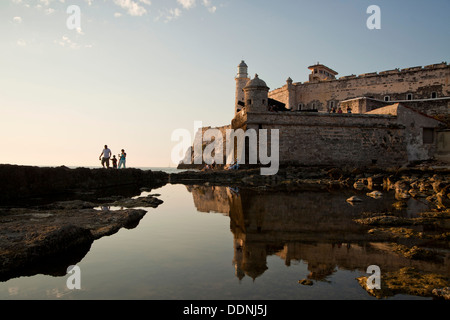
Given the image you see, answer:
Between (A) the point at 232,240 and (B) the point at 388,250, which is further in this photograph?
(A) the point at 232,240

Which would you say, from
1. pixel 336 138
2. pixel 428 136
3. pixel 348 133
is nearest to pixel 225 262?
pixel 336 138

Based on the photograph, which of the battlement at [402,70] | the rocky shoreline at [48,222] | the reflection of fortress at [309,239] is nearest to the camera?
the rocky shoreline at [48,222]

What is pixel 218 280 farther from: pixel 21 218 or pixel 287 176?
pixel 287 176

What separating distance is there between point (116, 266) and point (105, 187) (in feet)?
36.9

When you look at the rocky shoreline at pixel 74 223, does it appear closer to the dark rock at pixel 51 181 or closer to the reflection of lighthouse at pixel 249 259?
the dark rock at pixel 51 181

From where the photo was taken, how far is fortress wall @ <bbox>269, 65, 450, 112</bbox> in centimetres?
2923

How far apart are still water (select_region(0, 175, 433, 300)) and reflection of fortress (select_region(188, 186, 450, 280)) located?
1 cm

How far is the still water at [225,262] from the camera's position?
Answer: 3.05 m

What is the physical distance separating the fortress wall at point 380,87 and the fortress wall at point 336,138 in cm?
1062

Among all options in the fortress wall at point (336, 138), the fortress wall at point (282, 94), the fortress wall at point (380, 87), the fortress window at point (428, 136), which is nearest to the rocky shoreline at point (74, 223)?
the fortress wall at point (336, 138)

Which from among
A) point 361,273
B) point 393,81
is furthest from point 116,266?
point 393,81

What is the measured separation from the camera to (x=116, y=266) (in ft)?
12.4

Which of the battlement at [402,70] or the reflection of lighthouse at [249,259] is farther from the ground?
the battlement at [402,70]

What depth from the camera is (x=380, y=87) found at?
31.6m
